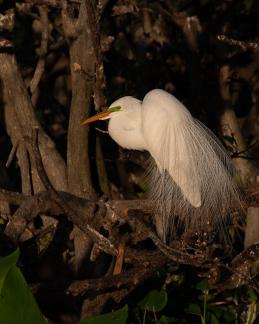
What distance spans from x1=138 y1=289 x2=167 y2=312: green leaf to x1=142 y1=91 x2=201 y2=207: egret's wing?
0.35 m

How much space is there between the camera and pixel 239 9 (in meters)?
3.75

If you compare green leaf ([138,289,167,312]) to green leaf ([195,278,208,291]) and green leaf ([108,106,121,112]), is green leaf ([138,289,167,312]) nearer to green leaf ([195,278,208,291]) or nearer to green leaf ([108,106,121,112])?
green leaf ([195,278,208,291])

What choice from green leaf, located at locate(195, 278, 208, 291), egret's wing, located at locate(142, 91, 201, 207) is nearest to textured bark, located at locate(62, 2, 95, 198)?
egret's wing, located at locate(142, 91, 201, 207)

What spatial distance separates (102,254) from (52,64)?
3.45 ft

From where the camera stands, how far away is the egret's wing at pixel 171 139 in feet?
9.21

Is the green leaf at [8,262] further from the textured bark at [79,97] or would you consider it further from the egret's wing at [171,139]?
the egret's wing at [171,139]

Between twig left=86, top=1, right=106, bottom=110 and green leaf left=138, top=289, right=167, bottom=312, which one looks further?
green leaf left=138, top=289, right=167, bottom=312

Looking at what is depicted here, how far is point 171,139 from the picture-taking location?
9.49 feet

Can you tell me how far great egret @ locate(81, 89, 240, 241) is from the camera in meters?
2.75

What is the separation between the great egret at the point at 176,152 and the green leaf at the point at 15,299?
869 mm

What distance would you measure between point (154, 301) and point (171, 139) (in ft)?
1.87

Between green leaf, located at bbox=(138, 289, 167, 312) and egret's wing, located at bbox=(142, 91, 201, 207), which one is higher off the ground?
egret's wing, located at bbox=(142, 91, 201, 207)

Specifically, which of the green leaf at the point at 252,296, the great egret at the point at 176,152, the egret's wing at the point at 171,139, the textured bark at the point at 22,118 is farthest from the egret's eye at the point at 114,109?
the green leaf at the point at 252,296

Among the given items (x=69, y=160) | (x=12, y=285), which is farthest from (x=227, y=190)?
(x=12, y=285)
